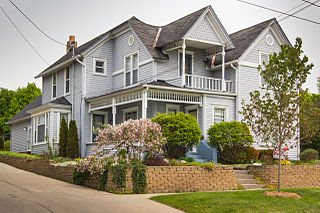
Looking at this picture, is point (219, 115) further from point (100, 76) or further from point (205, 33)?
point (100, 76)

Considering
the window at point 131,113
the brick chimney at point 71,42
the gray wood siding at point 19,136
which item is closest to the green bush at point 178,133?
the window at point 131,113

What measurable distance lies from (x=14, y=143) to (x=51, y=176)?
20126 millimetres

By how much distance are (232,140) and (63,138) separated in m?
10.4

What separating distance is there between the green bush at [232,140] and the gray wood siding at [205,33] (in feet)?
18.0

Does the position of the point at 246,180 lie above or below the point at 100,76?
below

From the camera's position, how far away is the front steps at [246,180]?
17.4 metres

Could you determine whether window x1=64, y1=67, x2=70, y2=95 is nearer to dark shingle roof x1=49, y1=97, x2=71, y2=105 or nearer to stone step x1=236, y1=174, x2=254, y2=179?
dark shingle roof x1=49, y1=97, x2=71, y2=105

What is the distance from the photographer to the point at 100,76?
27.4 m

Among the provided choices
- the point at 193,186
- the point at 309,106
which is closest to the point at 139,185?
the point at 193,186

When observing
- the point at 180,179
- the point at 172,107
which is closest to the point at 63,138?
the point at 172,107

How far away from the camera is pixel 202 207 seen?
1198 cm

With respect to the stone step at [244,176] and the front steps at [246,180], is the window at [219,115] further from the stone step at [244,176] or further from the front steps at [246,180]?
the stone step at [244,176]

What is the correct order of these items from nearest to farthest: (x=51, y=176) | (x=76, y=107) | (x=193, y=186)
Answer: (x=193, y=186) → (x=51, y=176) → (x=76, y=107)

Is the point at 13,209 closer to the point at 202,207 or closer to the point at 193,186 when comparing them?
the point at 202,207
